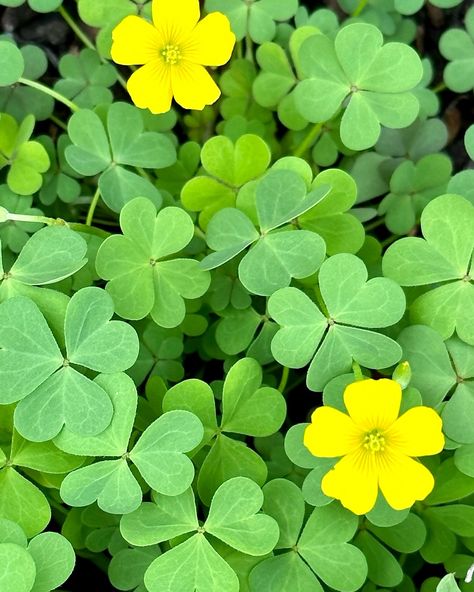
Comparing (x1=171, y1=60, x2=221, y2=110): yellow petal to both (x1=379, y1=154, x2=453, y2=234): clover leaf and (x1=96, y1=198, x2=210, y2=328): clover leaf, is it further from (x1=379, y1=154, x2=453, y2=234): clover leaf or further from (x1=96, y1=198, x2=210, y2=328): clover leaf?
(x1=379, y1=154, x2=453, y2=234): clover leaf

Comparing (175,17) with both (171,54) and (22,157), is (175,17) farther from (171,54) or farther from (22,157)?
(22,157)

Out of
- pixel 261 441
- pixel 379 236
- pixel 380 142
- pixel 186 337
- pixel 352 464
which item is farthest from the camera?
pixel 379 236

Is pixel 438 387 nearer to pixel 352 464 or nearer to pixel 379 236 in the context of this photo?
pixel 352 464

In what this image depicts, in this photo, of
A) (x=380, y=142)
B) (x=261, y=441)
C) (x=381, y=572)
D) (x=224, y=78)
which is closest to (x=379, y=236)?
(x=380, y=142)

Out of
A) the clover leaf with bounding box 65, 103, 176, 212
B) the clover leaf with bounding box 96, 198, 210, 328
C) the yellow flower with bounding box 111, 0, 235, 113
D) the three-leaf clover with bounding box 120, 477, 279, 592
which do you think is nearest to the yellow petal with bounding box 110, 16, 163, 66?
Result: the yellow flower with bounding box 111, 0, 235, 113

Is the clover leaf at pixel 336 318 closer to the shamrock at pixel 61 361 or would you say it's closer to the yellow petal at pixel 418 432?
the yellow petal at pixel 418 432

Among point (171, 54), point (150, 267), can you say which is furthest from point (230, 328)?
point (171, 54)
